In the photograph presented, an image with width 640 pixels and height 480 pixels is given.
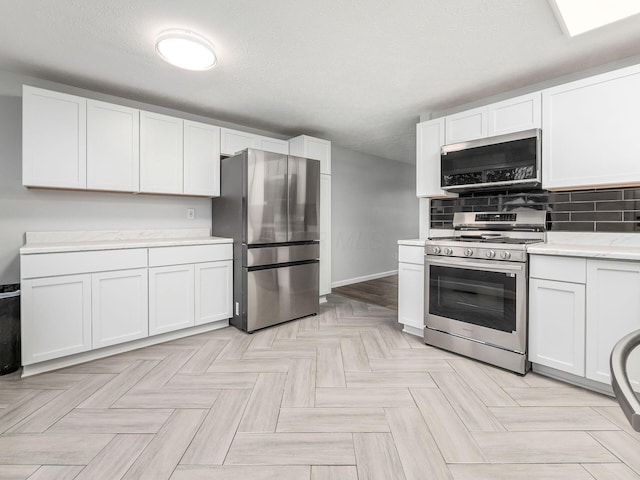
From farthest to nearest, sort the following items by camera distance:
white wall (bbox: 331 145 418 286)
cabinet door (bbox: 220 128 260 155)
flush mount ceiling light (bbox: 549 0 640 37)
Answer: white wall (bbox: 331 145 418 286) < cabinet door (bbox: 220 128 260 155) < flush mount ceiling light (bbox: 549 0 640 37)

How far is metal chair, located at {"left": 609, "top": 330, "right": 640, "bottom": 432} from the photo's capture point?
1.53ft

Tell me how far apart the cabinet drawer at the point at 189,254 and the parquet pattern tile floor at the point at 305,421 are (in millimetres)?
817

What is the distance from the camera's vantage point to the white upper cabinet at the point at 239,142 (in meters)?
3.50

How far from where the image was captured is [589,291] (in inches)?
79.2

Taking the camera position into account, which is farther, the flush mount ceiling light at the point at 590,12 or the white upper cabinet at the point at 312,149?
the white upper cabinet at the point at 312,149

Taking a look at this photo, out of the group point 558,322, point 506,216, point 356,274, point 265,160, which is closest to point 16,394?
point 265,160

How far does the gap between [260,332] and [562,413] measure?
244 centimetres

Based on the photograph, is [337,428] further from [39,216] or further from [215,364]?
[39,216]

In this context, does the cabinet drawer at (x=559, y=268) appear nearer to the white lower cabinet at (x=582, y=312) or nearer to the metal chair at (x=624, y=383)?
the white lower cabinet at (x=582, y=312)

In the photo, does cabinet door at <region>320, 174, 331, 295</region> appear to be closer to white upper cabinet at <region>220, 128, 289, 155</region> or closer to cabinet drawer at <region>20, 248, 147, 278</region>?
white upper cabinet at <region>220, 128, 289, 155</region>

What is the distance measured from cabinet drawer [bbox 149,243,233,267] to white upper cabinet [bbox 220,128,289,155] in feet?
3.60

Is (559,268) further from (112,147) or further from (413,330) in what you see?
(112,147)

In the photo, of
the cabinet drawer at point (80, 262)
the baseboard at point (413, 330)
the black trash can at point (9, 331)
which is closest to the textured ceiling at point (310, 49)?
the cabinet drawer at point (80, 262)

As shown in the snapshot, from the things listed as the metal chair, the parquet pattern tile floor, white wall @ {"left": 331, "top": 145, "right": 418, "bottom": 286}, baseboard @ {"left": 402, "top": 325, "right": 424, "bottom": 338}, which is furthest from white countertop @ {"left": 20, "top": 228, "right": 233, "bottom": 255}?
the metal chair
